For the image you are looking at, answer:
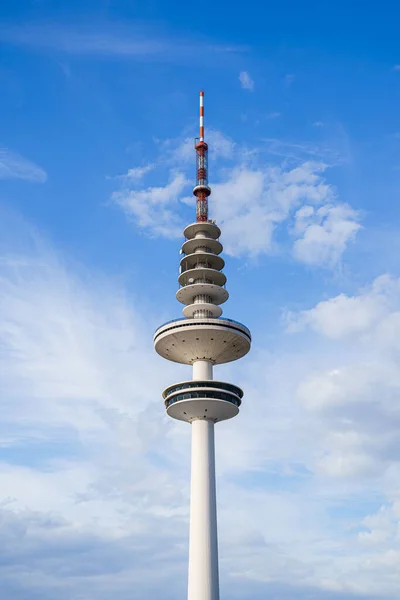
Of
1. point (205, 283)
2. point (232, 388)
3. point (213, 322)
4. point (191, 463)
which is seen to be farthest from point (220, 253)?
point (191, 463)

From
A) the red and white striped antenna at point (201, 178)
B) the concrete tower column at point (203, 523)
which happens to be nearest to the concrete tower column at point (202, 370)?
the concrete tower column at point (203, 523)

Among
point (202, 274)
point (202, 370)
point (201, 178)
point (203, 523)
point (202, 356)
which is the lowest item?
point (203, 523)

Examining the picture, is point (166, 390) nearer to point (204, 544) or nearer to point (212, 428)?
point (212, 428)

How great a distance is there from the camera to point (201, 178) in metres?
99.2

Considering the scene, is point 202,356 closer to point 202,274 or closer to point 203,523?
point 202,274

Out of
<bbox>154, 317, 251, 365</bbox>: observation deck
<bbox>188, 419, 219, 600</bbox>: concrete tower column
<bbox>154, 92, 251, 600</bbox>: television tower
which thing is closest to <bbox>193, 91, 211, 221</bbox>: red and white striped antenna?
<bbox>154, 92, 251, 600</bbox>: television tower

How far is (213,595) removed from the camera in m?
72.8

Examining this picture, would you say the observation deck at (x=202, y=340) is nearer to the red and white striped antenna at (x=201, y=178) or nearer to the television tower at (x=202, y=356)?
the television tower at (x=202, y=356)

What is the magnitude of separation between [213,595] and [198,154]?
58.9 metres

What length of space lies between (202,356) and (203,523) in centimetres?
2091

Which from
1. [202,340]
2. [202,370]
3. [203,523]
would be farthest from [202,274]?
[203,523]

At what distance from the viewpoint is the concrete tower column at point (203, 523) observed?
73.2 metres

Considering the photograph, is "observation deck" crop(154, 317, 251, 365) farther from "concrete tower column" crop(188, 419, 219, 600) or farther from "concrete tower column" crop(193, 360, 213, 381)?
"concrete tower column" crop(188, 419, 219, 600)

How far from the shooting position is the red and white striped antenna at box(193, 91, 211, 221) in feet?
320
